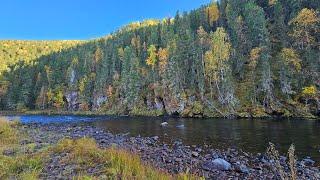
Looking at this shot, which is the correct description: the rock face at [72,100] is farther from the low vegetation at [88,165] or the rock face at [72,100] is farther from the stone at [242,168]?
the stone at [242,168]

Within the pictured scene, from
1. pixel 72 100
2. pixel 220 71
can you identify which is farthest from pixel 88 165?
pixel 72 100

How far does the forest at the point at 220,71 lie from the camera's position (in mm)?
74125

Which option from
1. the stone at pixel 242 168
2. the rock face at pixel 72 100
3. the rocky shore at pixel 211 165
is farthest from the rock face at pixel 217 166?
the rock face at pixel 72 100

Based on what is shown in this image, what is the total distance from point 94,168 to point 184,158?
9.37 m

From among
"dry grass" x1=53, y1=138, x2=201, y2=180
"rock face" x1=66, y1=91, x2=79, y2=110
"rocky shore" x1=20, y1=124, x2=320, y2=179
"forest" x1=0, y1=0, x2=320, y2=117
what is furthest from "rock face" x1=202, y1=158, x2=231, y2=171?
"rock face" x1=66, y1=91, x2=79, y2=110

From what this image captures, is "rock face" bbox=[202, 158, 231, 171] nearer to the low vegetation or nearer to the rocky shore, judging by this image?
the rocky shore

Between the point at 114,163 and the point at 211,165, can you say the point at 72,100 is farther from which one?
the point at 114,163

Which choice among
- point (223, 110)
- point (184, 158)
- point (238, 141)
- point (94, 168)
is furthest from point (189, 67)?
point (94, 168)

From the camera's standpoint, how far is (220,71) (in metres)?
85.8

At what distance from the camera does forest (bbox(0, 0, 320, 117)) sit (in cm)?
7412

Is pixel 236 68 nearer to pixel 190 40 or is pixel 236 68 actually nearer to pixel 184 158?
pixel 190 40

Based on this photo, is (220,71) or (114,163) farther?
(220,71)

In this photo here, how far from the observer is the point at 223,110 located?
7638 cm

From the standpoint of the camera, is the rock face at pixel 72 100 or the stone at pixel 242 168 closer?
the stone at pixel 242 168
